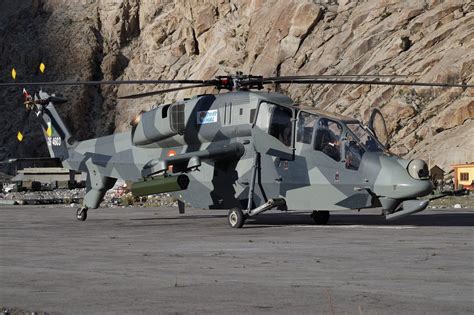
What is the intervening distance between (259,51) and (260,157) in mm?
39785

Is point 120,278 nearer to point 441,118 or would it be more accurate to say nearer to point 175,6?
point 441,118

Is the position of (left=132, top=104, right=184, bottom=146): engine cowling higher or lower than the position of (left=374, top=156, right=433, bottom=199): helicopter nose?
higher

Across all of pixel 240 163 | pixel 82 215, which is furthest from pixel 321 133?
pixel 82 215

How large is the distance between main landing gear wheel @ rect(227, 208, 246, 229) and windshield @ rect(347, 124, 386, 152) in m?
3.46

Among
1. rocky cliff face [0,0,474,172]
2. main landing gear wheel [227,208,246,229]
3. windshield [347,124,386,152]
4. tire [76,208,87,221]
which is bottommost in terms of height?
tire [76,208,87,221]

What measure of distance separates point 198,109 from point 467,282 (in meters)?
13.3

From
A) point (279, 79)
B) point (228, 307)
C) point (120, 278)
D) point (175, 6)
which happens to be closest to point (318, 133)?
point (279, 79)

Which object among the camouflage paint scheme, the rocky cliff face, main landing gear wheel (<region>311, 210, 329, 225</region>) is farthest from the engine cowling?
the rocky cliff face

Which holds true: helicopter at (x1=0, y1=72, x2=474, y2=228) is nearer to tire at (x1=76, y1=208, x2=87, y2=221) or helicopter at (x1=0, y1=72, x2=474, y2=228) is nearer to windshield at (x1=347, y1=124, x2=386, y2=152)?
windshield at (x1=347, y1=124, x2=386, y2=152)

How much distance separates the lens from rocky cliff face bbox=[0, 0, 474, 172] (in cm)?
4519

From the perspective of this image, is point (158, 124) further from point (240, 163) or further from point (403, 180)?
point (403, 180)

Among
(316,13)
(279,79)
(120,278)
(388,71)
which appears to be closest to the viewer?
(120,278)

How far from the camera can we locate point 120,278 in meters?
9.98

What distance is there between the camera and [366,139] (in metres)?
18.6
